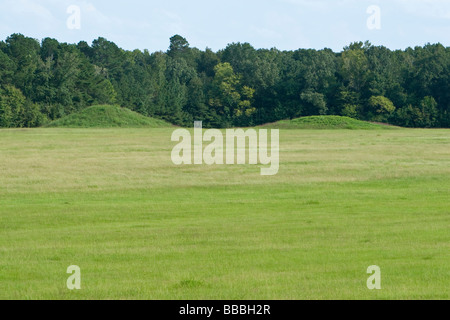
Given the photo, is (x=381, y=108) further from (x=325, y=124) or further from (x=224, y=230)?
(x=224, y=230)

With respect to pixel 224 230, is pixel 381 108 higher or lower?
higher

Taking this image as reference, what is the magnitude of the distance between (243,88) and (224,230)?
12373 centimetres

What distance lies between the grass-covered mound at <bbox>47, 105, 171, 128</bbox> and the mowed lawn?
61.3 metres

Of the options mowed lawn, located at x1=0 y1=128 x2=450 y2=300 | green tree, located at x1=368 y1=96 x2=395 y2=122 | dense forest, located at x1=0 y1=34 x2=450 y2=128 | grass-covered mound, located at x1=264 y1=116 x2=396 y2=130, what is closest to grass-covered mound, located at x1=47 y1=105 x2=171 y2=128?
dense forest, located at x1=0 y1=34 x2=450 y2=128

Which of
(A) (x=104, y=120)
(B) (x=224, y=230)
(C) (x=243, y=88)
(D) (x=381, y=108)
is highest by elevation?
(C) (x=243, y=88)

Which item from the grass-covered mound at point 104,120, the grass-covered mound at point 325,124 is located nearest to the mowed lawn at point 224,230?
the grass-covered mound at point 325,124

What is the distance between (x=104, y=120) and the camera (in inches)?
3991

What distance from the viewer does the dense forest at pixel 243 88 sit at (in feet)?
401

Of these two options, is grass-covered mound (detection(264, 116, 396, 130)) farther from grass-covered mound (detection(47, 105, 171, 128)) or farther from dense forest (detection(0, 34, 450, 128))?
dense forest (detection(0, 34, 450, 128))

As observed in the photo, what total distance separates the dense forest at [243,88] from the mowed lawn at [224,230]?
281 ft

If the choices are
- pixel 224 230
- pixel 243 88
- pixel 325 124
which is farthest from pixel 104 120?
pixel 224 230

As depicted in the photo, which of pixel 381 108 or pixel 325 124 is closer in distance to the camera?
pixel 325 124

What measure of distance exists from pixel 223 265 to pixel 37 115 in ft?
348

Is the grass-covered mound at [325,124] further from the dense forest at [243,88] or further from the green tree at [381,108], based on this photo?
the dense forest at [243,88]
